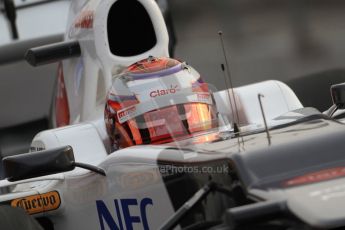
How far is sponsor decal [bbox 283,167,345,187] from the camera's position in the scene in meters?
3.54

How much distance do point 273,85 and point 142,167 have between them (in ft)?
6.85

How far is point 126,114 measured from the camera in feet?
16.6

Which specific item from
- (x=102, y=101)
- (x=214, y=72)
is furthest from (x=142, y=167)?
(x=214, y=72)

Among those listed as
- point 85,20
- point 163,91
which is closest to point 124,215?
point 163,91

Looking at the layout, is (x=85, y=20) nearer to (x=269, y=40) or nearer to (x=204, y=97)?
(x=204, y=97)

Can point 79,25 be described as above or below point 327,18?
above

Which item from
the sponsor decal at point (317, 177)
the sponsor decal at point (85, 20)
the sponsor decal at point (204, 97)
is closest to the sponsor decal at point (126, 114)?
the sponsor decal at point (204, 97)

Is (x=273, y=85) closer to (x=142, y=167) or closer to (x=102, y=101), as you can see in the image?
(x=102, y=101)

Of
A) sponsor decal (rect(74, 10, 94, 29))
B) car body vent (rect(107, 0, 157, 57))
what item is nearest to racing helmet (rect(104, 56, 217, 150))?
car body vent (rect(107, 0, 157, 57))

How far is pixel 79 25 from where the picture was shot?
6.70m

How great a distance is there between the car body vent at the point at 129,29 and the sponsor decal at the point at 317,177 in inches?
109

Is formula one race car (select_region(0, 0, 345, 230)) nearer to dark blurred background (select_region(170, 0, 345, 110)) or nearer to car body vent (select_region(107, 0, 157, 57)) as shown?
car body vent (select_region(107, 0, 157, 57))

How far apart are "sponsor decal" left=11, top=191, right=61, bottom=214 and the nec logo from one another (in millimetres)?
439

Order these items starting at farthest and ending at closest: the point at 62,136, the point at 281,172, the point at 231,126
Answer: the point at 62,136, the point at 231,126, the point at 281,172
